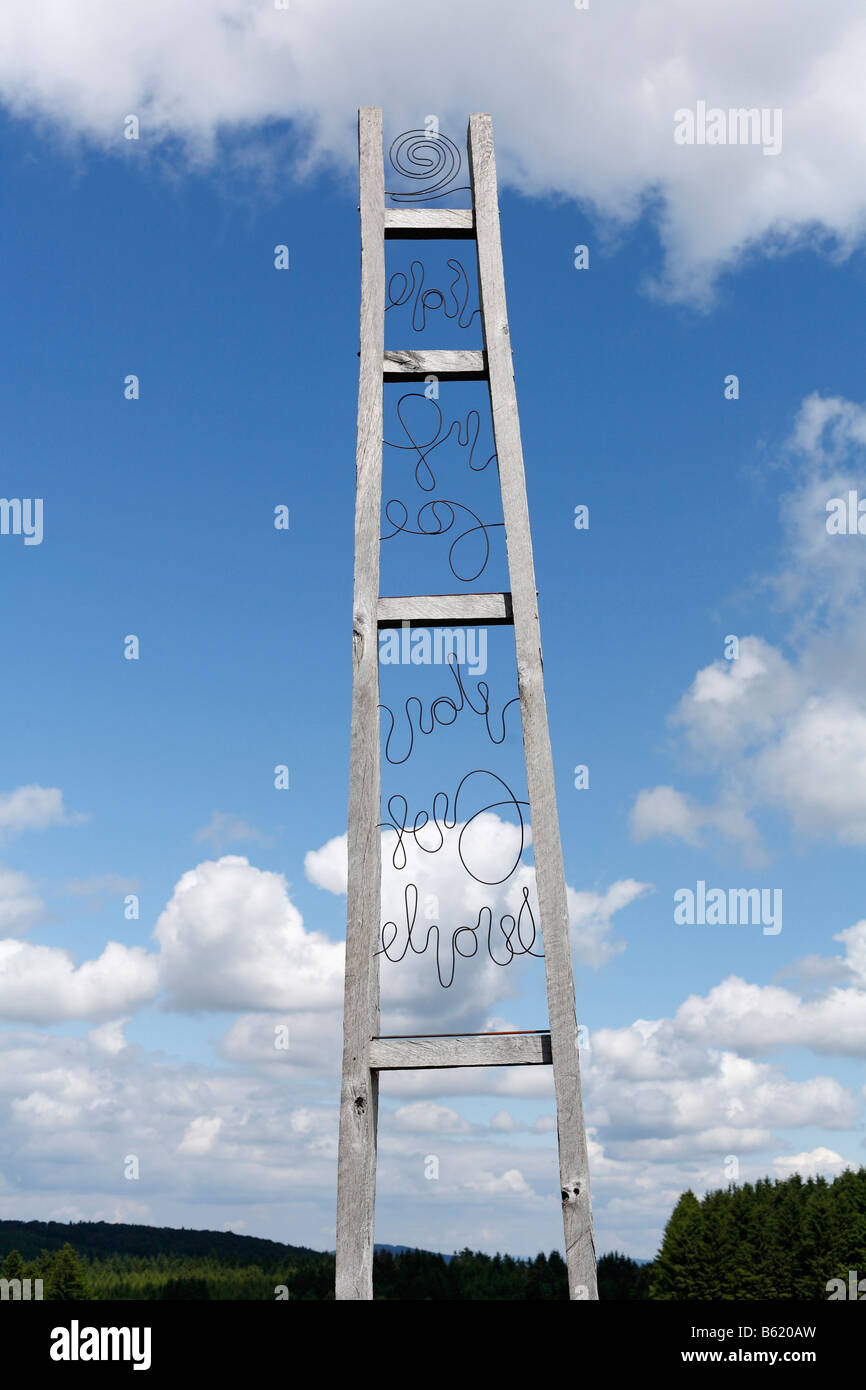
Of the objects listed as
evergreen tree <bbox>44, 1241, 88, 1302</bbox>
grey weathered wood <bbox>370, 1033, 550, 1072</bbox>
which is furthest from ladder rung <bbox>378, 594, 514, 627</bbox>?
evergreen tree <bbox>44, 1241, 88, 1302</bbox>

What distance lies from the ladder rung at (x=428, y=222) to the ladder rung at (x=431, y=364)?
Answer: 2.24 ft

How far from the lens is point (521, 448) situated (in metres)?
5.91

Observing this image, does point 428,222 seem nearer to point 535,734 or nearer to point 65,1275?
point 535,734

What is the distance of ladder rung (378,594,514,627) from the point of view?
5738 mm

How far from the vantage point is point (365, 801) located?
18.3 feet

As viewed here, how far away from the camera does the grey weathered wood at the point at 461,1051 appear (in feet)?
17.3

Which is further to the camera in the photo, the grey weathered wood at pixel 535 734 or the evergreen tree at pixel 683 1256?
the evergreen tree at pixel 683 1256

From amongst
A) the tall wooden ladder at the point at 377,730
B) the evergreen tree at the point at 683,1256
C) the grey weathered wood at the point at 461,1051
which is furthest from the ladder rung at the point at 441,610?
the evergreen tree at the point at 683,1256

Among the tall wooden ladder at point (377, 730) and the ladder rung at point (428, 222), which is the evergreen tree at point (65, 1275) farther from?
the ladder rung at point (428, 222)

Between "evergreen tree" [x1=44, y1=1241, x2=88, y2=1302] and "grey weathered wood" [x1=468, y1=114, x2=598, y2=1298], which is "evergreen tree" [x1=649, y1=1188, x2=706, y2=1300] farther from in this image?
"grey weathered wood" [x1=468, y1=114, x2=598, y2=1298]

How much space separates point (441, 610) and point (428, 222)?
2112 millimetres

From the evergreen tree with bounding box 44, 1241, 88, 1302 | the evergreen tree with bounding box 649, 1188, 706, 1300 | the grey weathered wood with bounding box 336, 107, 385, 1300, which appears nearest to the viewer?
the grey weathered wood with bounding box 336, 107, 385, 1300
